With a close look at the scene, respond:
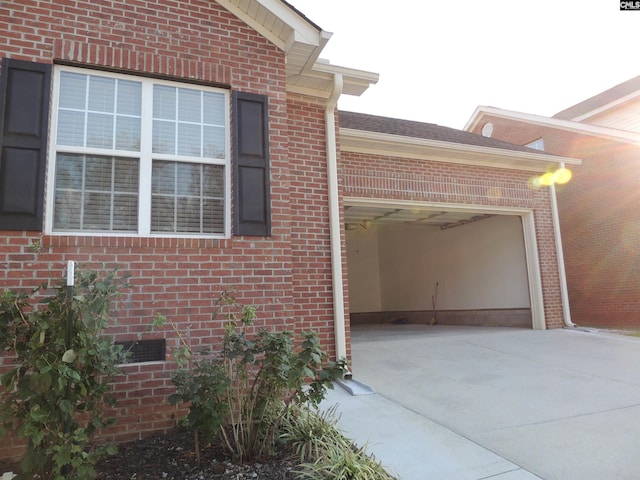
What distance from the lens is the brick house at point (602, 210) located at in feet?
38.2

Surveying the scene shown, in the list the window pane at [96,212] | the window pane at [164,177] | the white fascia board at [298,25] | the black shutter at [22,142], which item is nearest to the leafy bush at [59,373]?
the black shutter at [22,142]

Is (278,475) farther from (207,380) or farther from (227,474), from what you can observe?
(207,380)

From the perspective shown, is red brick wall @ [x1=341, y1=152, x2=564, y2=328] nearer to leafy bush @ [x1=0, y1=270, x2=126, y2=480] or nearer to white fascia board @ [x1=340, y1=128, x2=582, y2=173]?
white fascia board @ [x1=340, y1=128, x2=582, y2=173]

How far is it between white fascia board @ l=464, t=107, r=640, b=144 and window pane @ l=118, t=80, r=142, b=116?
12085 millimetres

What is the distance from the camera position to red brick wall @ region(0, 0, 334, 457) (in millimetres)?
4027

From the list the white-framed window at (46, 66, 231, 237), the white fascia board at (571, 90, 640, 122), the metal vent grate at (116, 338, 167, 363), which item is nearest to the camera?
the metal vent grate at (116, 338, 167, 363)

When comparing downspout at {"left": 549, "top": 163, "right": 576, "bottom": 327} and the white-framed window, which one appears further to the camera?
downspout at {"left": 549, "top": 163, "right": 576, "bottom": 327}

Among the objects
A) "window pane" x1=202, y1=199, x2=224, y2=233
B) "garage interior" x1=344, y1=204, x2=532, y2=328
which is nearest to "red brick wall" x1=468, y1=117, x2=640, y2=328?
"garage interior" x1=344, y1=204, x2=532, y2=328

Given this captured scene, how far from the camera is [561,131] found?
13875mm

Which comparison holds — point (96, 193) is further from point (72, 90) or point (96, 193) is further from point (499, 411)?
point (499, 411)

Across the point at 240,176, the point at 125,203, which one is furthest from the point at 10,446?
the point at 240,176

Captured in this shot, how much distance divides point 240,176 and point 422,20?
470cm

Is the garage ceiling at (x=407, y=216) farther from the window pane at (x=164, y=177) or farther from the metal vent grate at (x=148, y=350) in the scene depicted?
the metal vent grate at (x=148, y=350)

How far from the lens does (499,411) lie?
4.41 meters
